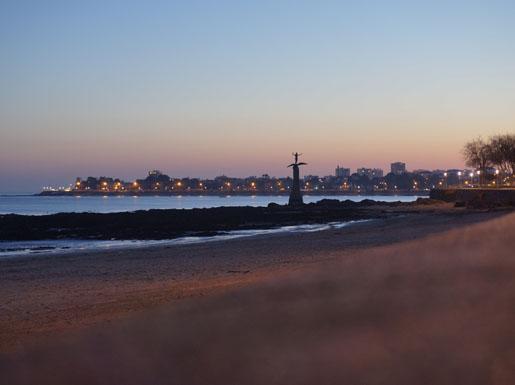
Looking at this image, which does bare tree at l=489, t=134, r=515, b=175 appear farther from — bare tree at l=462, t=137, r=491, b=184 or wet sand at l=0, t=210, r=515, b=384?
wet sand at l=0, t=210, r=515, b=384

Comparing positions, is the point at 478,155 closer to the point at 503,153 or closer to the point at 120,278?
the point at 503,153

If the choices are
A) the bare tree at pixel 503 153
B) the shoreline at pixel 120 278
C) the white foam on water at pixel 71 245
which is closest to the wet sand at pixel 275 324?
the shoreline at pixel 120 278

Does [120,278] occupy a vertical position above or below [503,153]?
below

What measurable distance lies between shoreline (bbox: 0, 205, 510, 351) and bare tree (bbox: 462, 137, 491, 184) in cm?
7582

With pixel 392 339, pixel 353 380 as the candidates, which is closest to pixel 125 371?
pixel 353 380

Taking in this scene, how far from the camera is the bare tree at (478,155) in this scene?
96.6 m

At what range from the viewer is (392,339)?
750 centimetres

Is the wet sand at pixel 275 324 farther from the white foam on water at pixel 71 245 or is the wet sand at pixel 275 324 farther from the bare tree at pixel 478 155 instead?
the bare tree at pixel 478 155

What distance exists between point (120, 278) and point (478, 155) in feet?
295

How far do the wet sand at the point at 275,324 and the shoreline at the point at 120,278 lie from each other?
0.05 meters

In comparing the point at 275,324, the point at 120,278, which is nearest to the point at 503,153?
the point at 120,278

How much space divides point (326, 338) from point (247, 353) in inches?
39.6

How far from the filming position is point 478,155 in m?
98.8

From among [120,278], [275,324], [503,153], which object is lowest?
[120,278]
